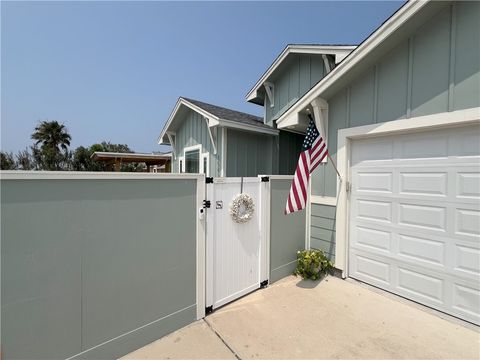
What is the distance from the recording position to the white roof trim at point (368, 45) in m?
2.78

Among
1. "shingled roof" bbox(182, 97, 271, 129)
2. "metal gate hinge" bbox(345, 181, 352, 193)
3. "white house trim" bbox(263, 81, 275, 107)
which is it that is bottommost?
"metal gate hinge" bbox(345, 181, 352, 193)

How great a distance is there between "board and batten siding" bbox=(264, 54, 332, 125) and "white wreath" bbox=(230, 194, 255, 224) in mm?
4209

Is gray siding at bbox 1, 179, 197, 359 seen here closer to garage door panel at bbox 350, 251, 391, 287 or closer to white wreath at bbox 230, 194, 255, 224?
white wreath at bbox 230, 194, 255, 224

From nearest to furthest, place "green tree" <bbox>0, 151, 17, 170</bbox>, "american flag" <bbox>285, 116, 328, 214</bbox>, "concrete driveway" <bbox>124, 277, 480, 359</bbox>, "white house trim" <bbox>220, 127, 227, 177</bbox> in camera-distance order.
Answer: "concrete driveway" <bbox>124, 277, 480, 359</bbox>, "american flag" <bbox>285, 116, 328, 214</bbox>, "white house trim" <bbox>220, 127, 227, 177</bbox>, "green tree" <bbox>0, 151, 17, 170</bbox>

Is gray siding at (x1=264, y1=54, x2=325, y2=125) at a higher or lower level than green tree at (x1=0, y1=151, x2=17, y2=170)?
higher

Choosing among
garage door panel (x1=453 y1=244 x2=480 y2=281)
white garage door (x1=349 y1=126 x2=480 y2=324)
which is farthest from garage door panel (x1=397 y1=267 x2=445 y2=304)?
garage door panel (x1=453 y1=244 x2=480 y2=281)

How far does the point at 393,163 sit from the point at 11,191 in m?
4.14

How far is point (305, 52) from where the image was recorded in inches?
232

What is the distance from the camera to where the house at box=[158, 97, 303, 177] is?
19.6 ft

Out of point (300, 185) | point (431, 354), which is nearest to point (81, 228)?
point (300, 185)

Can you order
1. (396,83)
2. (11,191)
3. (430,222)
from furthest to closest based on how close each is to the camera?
1. (396,83)
2. (430,222)
3. (11,191)

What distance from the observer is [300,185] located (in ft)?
10.8

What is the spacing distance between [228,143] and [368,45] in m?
3.61

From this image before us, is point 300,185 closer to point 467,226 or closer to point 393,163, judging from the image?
point 393,163
